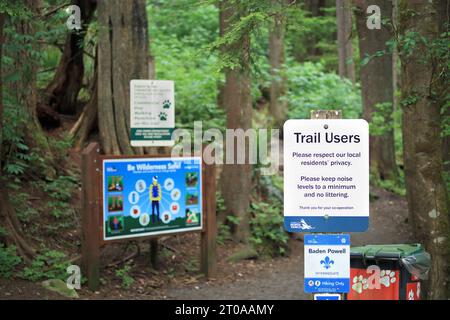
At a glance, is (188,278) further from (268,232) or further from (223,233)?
(268,232)

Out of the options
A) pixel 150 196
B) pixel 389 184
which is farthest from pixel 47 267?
pixel 389 184

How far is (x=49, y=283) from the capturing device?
9.57m

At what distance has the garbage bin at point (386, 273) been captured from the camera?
741 centimetres

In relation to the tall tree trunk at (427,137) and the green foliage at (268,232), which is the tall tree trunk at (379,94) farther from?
the tall tree trunk at (427,137)

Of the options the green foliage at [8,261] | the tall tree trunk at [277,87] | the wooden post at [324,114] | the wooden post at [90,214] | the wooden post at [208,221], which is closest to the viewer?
the wooden post at [324,114]

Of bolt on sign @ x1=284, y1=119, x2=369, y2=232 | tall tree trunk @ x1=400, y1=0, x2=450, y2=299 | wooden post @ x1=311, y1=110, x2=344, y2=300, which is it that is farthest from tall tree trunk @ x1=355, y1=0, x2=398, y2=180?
bolt on sign @ x1=284, y1=119, x2=369, y2=232

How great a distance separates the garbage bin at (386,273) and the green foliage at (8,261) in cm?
499

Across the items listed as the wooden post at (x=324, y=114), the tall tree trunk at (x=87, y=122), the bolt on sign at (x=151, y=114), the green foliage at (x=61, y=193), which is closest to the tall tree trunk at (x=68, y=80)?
the tall tree trunk at (x=87, y=122)

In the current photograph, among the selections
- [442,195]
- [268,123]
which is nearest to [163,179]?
[442,195]

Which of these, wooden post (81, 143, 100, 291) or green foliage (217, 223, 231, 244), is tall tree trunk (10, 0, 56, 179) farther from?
green foliage (217, 223, 231, 244)

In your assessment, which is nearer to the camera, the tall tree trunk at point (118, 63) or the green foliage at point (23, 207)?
the green foliage at point (23, 207)

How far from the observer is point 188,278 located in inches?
460

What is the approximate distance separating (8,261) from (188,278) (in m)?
3.25

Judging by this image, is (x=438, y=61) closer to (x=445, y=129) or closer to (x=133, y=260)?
(x=445, y=129)
